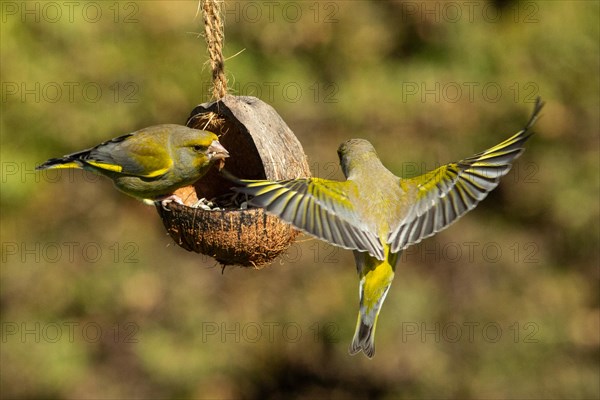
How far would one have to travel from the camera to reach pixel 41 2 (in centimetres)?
823

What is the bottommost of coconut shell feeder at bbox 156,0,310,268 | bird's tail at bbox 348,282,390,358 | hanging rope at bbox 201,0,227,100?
bird's tail at bbox 348,282,390,358

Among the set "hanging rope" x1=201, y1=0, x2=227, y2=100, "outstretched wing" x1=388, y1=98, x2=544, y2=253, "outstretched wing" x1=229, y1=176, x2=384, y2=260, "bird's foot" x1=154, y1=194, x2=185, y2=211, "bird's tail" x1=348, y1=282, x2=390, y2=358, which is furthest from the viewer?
"bird's tail" x1=348, y1=282, x2=390, y2=358

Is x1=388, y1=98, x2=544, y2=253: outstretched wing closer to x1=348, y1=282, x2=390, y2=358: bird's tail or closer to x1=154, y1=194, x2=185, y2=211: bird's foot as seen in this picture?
x1=348, y1=282, x2=390, y2=358: bird's tail

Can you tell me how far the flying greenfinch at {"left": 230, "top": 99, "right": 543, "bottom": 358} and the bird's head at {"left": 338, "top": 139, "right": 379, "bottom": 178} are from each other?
0.09 ft

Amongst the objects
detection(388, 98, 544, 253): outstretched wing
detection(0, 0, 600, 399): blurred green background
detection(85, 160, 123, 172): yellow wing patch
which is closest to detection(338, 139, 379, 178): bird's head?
detection(388, 98, 544, 253): outstretched wing

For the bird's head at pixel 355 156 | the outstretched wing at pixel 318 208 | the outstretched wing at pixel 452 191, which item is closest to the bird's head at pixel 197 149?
the outstretched wing at pixel 318 208

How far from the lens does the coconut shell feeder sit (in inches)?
175

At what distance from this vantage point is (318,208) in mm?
4230

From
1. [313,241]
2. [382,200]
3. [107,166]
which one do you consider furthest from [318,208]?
[313,241]

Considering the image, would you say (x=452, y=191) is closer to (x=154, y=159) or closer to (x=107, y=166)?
(x=154, y=159)

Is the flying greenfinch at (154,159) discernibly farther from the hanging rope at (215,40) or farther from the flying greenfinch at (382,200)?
the flying greenfinch at (382,200)

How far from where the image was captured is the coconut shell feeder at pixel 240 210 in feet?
14.6

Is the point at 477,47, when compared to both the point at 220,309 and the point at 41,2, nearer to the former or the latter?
the point at 220,309

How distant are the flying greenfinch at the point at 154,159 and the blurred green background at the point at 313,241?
3257mm
